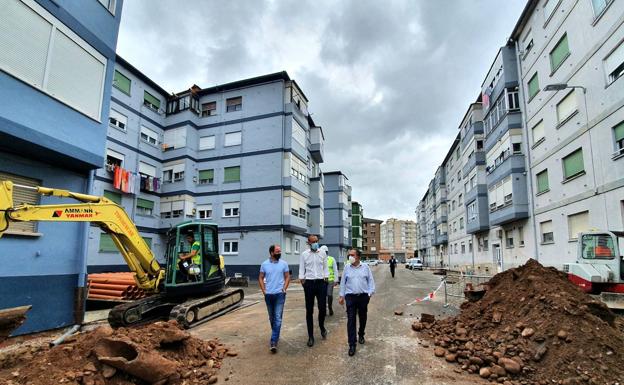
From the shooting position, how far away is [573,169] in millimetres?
15891

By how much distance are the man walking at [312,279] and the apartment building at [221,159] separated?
62.1 ft

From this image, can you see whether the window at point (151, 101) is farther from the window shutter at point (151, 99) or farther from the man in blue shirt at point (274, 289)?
the man in blue shirt at point (274, 289)

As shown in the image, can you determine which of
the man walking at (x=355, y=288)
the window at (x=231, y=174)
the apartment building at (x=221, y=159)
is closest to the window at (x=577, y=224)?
the man walking at (x=355, y=288)

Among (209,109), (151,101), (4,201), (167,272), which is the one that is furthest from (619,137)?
(151,101)

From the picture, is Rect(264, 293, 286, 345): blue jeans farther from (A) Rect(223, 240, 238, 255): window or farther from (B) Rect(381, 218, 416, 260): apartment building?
(B) Rect(381, 218, 416, 260): apartment building

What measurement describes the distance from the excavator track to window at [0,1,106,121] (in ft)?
19.1

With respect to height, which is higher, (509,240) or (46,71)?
(46,71)

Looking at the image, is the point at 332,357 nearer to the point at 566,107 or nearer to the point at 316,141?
the point at 566,107

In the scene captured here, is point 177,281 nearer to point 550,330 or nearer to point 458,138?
point 550,330

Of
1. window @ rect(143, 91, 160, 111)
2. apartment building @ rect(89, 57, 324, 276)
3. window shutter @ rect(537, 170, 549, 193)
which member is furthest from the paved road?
window @ rect(143, 91, 160, 111)

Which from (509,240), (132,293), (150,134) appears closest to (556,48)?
(509,240)

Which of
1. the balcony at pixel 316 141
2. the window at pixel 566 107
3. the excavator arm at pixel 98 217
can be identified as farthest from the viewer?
the balcony at pixel 316 141

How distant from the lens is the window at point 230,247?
27.0 metres

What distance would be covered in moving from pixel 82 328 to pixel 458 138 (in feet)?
126
